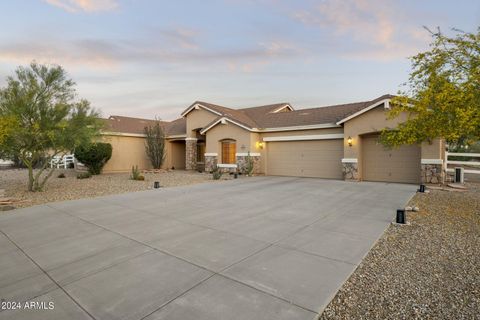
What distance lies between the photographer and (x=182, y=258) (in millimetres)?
4055

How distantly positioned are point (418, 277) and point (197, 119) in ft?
61.4

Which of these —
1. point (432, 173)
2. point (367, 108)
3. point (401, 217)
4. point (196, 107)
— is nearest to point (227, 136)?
point (196, 107)

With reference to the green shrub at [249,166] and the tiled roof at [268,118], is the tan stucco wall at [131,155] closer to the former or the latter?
the tiled roof at [268,118]

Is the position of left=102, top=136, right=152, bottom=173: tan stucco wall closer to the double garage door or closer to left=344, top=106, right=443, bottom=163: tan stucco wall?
the double garage door

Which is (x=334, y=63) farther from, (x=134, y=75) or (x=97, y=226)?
(x=97, y=226)

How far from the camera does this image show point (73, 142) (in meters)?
10.4

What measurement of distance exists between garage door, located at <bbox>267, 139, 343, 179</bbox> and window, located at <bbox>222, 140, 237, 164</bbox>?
258cm

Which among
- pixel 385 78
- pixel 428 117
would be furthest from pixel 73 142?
pixel 385 78

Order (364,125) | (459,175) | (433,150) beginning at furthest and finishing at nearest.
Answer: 1. (364,125)
2. (459,175)
3. (433,150)

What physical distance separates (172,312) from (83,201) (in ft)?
24.9

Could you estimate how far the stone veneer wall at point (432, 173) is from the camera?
38.9 feet

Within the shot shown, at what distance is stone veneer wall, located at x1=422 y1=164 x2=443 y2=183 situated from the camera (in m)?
11.9

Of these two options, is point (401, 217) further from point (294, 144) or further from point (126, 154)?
point (126, 154)

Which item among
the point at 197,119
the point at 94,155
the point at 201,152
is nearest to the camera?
the point at 94,155
